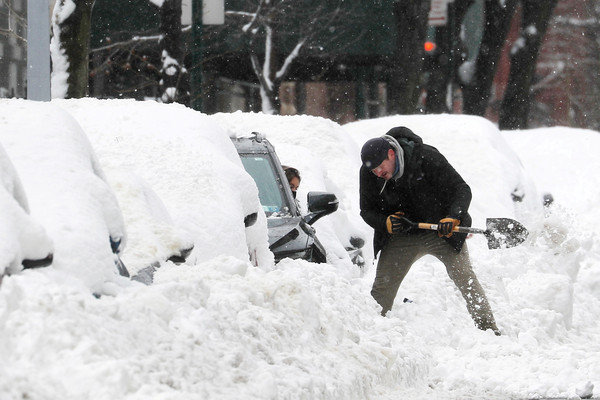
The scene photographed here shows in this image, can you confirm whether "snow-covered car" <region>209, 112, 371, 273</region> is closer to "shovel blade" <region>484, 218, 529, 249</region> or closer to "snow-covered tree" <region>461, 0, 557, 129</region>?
"shovel blade" <region>484, 218, 529, 249</region>

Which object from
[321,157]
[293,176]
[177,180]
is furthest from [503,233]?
[321,157]

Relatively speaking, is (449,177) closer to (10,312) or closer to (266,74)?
(10,312)

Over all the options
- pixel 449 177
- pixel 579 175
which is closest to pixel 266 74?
A: pixel 579 175

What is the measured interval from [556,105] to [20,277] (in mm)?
51043

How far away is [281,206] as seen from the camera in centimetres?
877

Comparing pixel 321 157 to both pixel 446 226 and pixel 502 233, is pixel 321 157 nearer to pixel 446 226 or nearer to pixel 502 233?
pixel 502 233

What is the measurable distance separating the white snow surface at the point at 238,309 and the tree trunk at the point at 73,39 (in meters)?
2.66

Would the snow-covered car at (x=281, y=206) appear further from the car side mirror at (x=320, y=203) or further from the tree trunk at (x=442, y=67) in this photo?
the tree trunk at (x=442, y=67)

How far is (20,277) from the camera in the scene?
3596 mm

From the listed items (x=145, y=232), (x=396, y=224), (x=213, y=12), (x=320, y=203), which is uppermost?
(x=213, y=12)

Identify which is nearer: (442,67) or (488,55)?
(442,67)

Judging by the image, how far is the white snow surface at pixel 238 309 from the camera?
11.5 feet

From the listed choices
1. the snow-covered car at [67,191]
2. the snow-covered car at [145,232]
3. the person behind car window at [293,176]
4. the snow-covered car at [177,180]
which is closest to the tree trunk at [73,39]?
the person behind car window at [293,176]

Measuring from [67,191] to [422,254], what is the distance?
4587 mm
